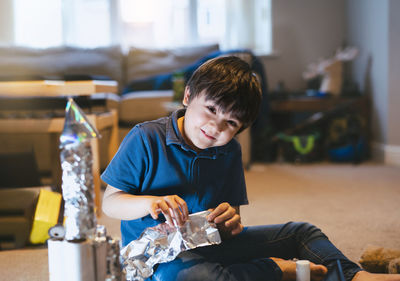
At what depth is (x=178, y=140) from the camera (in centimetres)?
102

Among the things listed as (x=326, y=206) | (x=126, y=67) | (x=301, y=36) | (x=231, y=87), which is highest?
(x=301, y=36)

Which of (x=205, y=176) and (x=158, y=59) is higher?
(x=158, y=59)

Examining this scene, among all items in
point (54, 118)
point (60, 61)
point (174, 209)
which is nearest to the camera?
point (174, 209)

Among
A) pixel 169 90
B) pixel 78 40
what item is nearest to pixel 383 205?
pixel 169 90

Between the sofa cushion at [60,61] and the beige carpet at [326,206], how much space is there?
1304 mm

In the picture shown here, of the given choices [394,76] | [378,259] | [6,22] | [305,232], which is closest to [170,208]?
[305,232]

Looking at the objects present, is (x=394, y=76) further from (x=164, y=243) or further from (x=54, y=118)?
(x=164, y=243)

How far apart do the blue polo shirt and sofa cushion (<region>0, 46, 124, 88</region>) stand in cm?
234

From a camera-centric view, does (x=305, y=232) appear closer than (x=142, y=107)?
Yes

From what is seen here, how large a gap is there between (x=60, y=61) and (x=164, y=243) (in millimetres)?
2674

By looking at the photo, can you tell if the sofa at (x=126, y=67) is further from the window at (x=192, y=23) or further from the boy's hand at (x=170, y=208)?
the boy's hand at (x=170, y=208)

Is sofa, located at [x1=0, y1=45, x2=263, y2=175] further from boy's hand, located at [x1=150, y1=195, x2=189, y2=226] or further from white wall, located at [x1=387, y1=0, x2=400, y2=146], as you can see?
boy's hand, located at [x1=150, y1=195, x2=189, y2=226]

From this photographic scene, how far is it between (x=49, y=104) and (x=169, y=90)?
1.52m

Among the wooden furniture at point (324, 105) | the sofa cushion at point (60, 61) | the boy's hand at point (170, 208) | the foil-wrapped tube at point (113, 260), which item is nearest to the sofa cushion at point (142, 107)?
the sofa cushion at point (60, 61)
